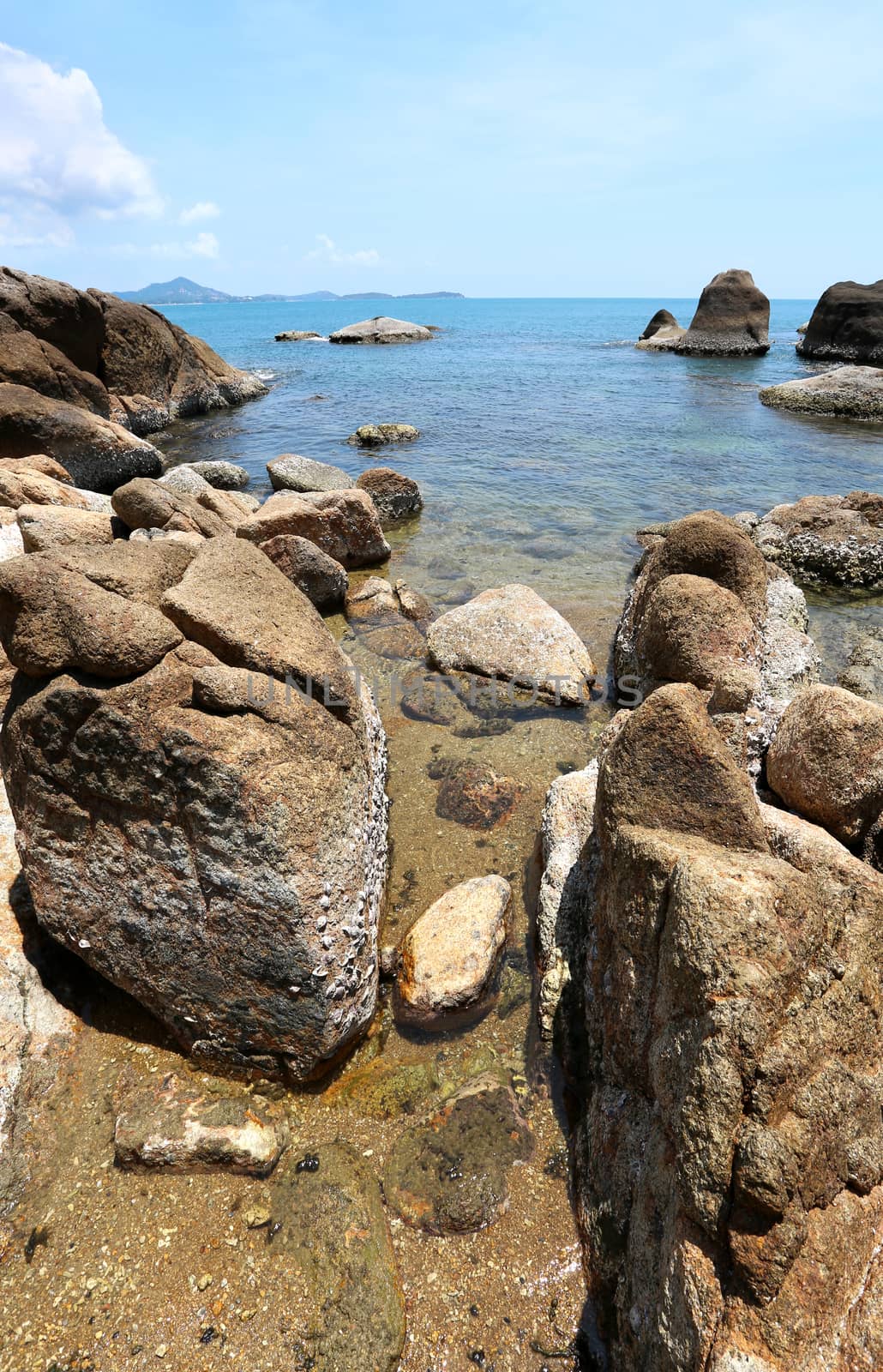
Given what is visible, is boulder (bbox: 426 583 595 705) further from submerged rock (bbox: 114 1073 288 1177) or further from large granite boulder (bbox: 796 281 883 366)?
large granite boulder (bbox: 796 281 883 366)

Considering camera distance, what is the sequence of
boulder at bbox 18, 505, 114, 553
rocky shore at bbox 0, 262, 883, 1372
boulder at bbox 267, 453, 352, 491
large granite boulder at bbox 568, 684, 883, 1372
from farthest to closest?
boulder at bbox 267, 453, 352, 491
boulder at bbox 18, 505, 114, 553
rocky shore at bbox 0, 262, 883, 1372
large granite boulder at bbox 568, 684, 883, 1372

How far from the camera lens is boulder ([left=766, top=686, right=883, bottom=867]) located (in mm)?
4059

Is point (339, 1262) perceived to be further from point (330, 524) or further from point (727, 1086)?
point (330, 524)

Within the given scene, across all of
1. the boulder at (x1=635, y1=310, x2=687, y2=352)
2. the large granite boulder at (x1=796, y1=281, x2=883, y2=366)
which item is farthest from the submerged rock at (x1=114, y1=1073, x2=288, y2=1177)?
the boulder at (x1=635, y1=310, x2=687, y2=352)

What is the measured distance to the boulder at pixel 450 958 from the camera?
4039 mm

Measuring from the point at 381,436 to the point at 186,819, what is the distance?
19.2 meters

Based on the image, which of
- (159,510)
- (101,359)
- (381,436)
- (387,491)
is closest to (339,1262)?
(159,510)

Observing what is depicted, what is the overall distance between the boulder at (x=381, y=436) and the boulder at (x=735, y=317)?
36176 millimetres

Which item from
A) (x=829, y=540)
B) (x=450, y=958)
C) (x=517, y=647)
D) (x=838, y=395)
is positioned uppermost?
(x=838, y=395)

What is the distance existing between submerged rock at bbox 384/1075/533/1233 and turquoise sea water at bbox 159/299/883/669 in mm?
5922

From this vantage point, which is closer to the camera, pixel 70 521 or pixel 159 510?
pixel 70 521

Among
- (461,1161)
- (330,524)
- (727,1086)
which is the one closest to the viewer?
(727,1086)

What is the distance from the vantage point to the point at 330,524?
10.6 metres

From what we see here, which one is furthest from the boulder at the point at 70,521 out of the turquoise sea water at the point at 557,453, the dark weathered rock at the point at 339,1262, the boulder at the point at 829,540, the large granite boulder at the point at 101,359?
the boulder at the point at 829,540
